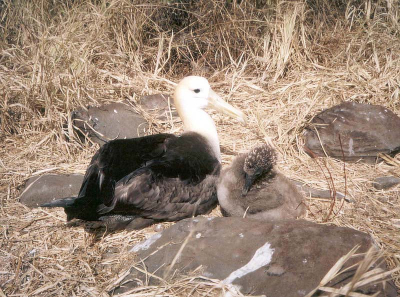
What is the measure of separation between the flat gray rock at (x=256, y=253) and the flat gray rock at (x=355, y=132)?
172 cm

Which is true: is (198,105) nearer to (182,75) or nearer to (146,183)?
(146,183)

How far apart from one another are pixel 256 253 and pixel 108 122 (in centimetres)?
268

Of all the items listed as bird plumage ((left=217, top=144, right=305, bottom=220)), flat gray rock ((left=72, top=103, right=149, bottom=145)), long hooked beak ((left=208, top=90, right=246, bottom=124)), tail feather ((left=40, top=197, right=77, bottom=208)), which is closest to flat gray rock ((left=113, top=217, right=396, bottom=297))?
bird plumage ((left=217, top=144, right=305, bottom=220))

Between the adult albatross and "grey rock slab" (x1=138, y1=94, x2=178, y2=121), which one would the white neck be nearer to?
the adult albatross

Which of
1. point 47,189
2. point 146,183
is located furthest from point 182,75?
point 146,183

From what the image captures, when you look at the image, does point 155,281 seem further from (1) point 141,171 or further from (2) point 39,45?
(2) point 39,45

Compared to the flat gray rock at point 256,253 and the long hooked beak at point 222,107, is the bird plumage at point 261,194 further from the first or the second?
the long hooked beak at point 222,107

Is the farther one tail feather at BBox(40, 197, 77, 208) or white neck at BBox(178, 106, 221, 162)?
white neck at BBox(178, 106, 221, 162)

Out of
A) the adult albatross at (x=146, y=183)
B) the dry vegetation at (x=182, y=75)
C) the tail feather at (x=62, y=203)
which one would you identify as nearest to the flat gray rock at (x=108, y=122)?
the dry vegetation at (x=182, y=75)

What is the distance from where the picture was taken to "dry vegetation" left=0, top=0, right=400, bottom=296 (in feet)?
11.8

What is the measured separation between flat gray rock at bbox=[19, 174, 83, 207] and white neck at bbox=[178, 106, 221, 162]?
1.20 m

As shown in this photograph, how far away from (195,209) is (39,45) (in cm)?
295

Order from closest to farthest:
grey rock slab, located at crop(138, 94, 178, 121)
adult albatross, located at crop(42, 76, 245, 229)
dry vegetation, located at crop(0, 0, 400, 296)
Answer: adult albatross, located at crop(42, 76, 245, 229) < dry vegetation, located at crop(0, 0, 400, 296) < grey rock slab, located at crop(138, 94, 178, 121)

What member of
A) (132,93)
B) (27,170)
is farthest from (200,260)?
(132,93)
